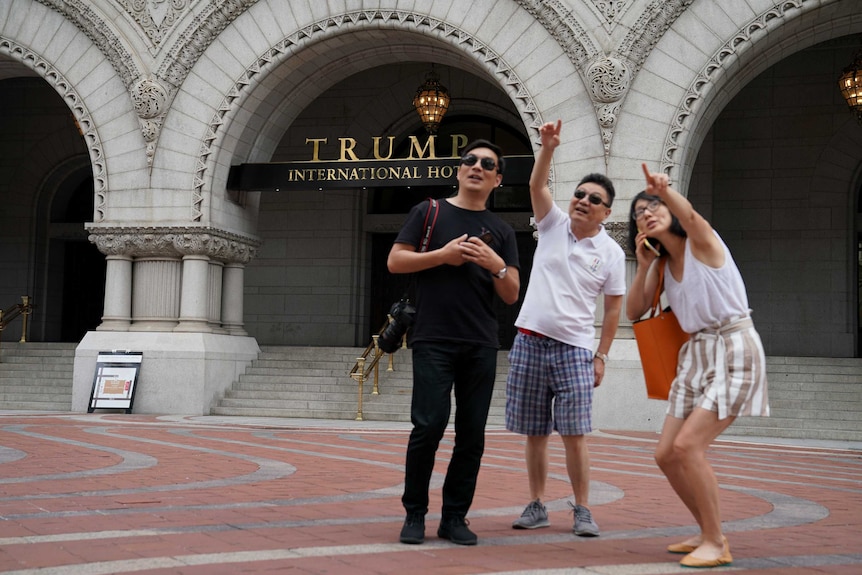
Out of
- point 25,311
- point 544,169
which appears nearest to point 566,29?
point 544,169

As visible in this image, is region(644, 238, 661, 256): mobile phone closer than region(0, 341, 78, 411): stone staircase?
Yes

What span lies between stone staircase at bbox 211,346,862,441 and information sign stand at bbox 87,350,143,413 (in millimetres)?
1413

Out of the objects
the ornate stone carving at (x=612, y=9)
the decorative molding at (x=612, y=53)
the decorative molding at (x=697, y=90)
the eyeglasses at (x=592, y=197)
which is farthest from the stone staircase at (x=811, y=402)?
the eyeglasses at (x=592, y=197)

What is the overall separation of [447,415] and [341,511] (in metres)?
1.31

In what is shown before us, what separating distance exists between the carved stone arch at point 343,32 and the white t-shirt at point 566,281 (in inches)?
426

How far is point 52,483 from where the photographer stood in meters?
7.81

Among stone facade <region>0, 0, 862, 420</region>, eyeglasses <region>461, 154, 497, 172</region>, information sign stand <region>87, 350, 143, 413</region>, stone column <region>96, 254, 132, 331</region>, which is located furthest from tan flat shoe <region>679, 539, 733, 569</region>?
stone column <region>96, 254, 132, 331</region>

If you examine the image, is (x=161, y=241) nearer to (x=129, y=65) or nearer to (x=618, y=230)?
(x=129, y=65)

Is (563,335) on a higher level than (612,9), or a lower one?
lower

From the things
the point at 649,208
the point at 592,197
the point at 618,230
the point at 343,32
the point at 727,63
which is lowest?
the point at 649,208

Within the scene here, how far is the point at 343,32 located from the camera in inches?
709

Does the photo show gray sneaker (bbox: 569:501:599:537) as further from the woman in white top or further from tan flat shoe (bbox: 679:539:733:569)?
tan flat shoe (bbox: 679:539:733:569)

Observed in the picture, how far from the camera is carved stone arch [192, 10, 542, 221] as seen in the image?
1711cm

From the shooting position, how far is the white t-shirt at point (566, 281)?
610 cm
